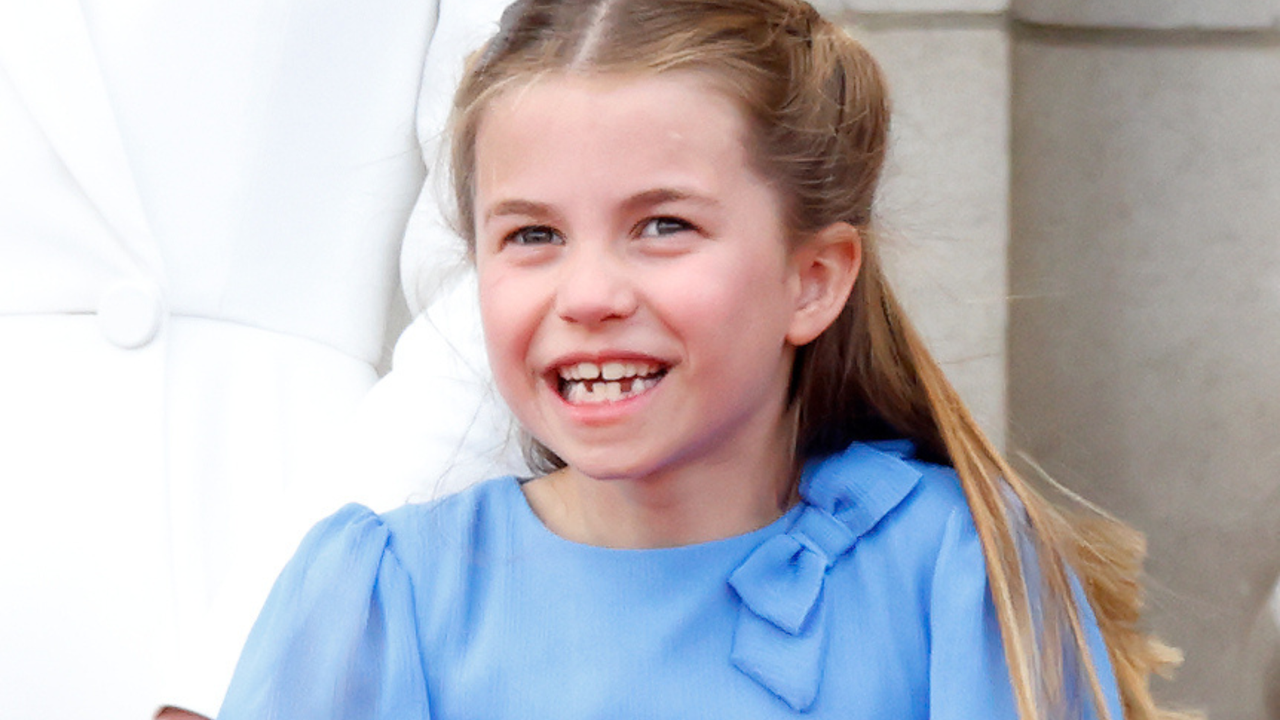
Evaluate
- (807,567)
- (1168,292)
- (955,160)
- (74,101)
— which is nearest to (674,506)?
(807,567)

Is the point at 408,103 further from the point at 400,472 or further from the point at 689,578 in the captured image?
the point at 689,578

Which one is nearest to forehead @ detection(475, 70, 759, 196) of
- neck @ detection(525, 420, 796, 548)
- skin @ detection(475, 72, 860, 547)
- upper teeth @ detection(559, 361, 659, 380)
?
skin @ detection(475, 72, 860, 547)

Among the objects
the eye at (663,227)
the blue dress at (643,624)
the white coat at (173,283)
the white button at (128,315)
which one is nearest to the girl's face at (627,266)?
the eye at (663,227)

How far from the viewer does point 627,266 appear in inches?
52.3

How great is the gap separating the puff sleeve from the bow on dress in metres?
0.07

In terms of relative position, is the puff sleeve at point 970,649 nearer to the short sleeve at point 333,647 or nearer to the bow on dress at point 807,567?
the bow on dress at point 807,567

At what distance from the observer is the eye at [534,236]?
54.2 inches

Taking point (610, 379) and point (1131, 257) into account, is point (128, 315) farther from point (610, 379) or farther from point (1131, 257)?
point (1131, 257)

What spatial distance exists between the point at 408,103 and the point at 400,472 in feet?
1.28

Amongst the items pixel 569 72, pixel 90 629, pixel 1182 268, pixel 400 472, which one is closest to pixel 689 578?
pixel 400 472

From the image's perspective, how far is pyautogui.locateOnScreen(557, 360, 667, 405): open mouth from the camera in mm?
1342

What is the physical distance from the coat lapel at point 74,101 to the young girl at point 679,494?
13.9 inches

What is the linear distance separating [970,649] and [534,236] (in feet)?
1.39

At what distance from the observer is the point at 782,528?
1466mm
